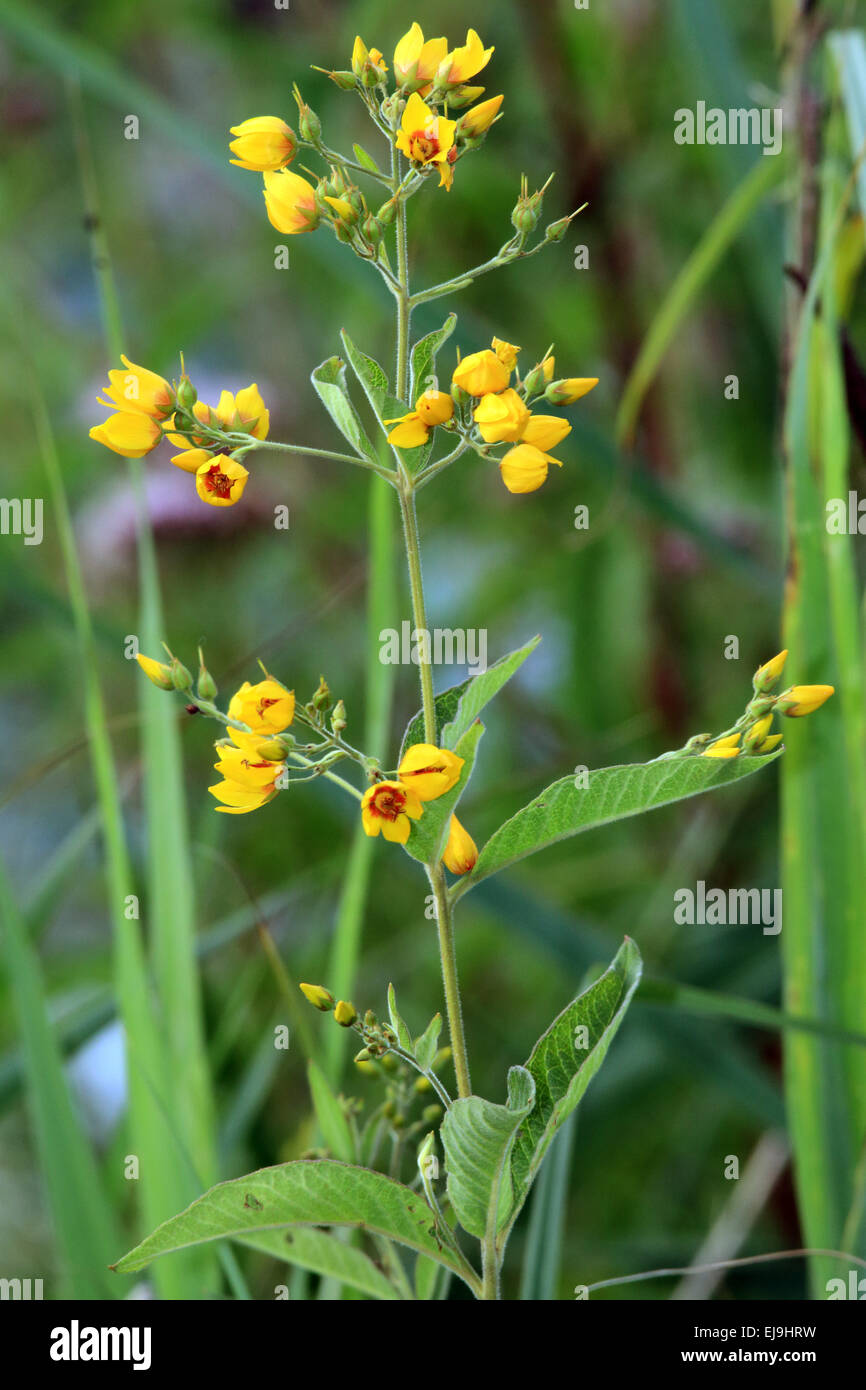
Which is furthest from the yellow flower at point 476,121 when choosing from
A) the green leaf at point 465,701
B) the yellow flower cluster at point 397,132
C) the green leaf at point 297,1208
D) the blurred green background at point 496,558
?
the blurred green background at point 496,558

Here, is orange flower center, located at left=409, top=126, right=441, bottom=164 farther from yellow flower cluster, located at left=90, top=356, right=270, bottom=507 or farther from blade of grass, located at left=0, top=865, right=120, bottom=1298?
blade of grass, located at left=0, top=865, right=120, bottom=1298

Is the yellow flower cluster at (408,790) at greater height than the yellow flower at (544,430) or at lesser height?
lesser

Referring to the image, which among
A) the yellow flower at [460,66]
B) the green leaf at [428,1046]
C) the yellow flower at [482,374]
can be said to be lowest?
the green leaf at [428,1046]

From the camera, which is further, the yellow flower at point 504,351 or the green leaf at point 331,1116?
Answer: the green leaf at point 331,1116

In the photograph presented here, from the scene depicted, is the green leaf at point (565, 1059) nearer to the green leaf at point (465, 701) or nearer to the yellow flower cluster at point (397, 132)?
the green leaf at point (465, 701)

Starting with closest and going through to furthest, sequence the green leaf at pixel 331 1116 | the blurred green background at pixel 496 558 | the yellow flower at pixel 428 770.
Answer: the yellow flower at pixel 428 770 < the green leaf at pixel 331 1116 < the blurred green background at pixel 496 558

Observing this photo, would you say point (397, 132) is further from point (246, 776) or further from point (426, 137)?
point (246, 776)
